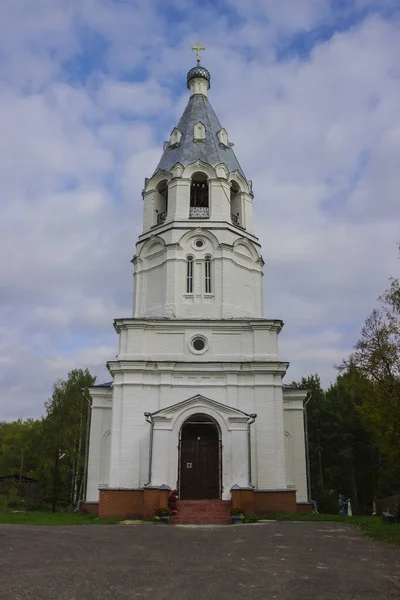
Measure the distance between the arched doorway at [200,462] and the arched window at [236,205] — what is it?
422 inches

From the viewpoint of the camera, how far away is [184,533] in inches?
647

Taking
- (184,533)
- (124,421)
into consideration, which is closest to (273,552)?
(184,533)

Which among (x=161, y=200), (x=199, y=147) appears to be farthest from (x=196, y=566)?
(x=199, y=147)

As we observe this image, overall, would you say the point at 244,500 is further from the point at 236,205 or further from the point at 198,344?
the point at 236,205

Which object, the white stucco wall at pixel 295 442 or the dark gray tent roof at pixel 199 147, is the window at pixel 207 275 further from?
the white stucco wall at pixel 295 442

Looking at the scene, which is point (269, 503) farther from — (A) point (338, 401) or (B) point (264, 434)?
(A) point (338, 401)

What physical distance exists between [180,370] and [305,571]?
1481cm

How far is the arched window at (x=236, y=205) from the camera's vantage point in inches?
1144

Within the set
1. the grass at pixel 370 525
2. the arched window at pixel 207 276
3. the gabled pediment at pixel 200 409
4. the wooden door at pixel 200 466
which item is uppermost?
the arched window at pixel 207 276

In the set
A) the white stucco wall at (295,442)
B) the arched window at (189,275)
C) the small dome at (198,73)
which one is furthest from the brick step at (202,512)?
the small dome at (198,73)

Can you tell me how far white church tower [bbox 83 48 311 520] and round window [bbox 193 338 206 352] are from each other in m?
0.05

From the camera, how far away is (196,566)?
10531 mm

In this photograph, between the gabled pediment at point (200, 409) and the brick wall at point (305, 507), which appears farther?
the brick wall at point (305, 507)

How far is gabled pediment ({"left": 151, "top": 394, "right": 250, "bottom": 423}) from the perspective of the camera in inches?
886
